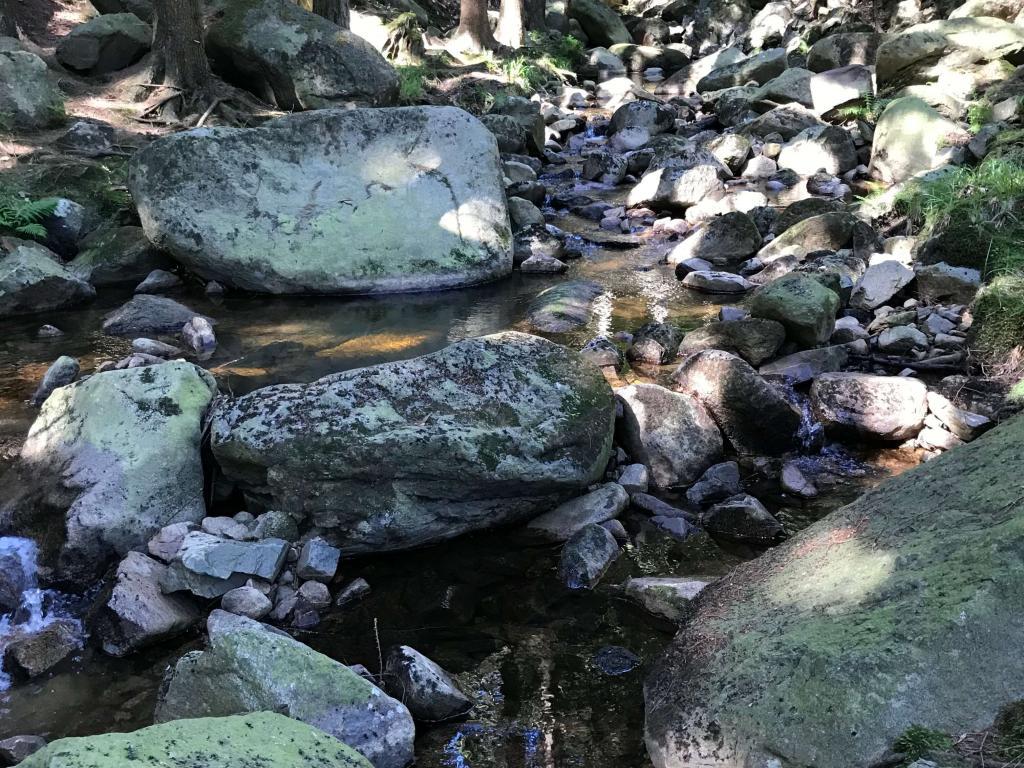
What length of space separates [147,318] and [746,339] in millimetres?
5020

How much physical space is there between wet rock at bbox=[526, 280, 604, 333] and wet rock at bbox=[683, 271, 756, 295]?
0.94 m

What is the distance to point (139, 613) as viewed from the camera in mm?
3838

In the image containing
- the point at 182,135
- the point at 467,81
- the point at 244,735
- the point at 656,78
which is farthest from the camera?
the point at 656,78

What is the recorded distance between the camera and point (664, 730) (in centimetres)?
305

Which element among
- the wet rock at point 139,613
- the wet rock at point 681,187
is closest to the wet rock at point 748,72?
the wet rock at point 681,187

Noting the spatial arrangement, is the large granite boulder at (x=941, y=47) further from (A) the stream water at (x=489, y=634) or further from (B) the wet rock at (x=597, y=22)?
(B) the wet rock at (x=597, y=22)

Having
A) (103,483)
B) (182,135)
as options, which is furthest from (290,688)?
(182,135)

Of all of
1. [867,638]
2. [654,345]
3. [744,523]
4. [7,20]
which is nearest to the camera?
[867,638]

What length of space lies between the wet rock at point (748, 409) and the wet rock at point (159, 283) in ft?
18.0

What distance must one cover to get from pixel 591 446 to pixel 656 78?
65.3ft

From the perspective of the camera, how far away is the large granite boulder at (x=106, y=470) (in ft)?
14.3

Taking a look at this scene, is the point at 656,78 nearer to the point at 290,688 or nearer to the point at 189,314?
the point at 189,314

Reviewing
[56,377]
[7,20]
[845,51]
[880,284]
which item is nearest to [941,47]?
[845,51]

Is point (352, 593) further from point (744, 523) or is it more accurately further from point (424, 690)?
point (744, 523)
